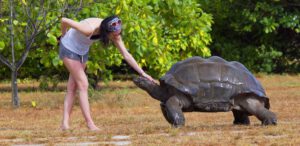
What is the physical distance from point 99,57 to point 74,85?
241 inches

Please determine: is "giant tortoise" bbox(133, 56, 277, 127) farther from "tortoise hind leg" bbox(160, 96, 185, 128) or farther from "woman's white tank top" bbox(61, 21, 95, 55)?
"woman's white tank top" bbox(61, 21, 95, 55)

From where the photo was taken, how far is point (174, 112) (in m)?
10.0

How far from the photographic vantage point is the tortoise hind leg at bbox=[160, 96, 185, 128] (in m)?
10.0

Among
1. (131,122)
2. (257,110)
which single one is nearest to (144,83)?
(257,110)

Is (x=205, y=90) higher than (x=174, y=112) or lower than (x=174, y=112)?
higher

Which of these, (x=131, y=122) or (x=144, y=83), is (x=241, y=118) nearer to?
(x=144, y=83)

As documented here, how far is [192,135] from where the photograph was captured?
9.12 metres

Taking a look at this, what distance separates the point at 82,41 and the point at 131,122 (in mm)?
2897

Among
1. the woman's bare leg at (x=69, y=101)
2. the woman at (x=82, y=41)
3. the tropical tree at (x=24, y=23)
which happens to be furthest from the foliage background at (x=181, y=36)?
the woman at (x=82, y=41)

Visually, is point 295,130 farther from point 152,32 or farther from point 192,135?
point 152,32

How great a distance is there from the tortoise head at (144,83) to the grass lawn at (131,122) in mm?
501

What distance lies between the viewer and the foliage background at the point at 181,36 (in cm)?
1585

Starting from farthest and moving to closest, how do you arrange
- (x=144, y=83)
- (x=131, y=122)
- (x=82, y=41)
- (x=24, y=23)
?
(x=24, y=23)
(x=131, y=122)
(x=144, y=83)
(x=82, y=41)

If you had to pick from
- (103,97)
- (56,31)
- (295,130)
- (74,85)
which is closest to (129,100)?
(103,97)
